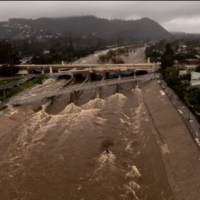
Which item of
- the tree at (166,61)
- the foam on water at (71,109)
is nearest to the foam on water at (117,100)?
the foam on water at (71,109)

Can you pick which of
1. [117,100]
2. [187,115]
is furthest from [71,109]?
[187,115]

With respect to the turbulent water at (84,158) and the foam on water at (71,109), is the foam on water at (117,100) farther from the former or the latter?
the foam on water at (71,109)

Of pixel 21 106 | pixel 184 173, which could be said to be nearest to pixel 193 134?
pixel 184 173

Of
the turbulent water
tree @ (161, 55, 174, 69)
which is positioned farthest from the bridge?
tree @ (161, 55, 174, 69)

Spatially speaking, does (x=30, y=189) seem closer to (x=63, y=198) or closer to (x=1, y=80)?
(x=63, y=198)

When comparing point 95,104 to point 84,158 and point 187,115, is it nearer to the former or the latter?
point 187,115

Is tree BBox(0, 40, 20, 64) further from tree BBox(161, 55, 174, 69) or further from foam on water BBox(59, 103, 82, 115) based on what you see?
tree BBox(161, 55, 174, 69)
